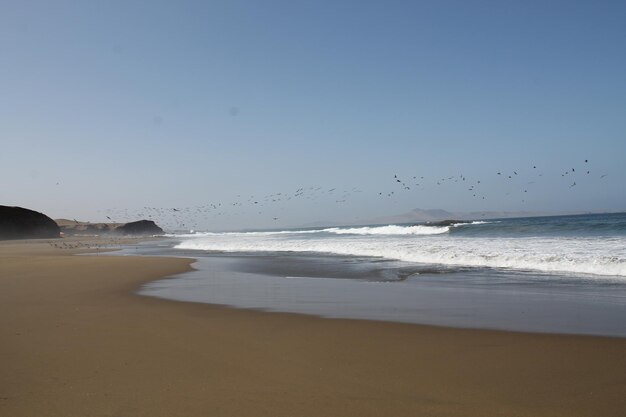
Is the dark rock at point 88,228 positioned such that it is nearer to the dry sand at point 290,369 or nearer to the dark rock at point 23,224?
the dark rock at point 23,224

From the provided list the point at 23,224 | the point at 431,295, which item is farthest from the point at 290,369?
the point at 23,224

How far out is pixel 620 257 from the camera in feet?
50.4

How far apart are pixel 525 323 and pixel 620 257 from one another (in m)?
10.0

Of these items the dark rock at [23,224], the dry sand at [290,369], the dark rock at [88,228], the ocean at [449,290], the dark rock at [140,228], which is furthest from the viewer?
the dark rock at [140,228]

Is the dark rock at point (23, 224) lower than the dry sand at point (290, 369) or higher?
higher

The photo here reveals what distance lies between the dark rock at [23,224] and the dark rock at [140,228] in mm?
26741

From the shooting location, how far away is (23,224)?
8869 cm

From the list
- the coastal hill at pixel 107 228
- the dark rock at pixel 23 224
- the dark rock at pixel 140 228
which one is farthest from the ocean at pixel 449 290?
the dark rock at pixel 140 228

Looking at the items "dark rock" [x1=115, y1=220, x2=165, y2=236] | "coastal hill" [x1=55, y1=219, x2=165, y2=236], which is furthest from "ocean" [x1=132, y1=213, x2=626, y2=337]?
"dark rock" [x1=115, y1=220, x2=165, y2=236]

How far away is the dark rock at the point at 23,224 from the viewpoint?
86.1 meters

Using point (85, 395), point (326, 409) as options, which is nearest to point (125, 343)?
point (85, 395)

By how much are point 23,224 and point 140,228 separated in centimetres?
3978

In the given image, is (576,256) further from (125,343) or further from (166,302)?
(125,343)

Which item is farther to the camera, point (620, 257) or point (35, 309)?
point (620, 257)
